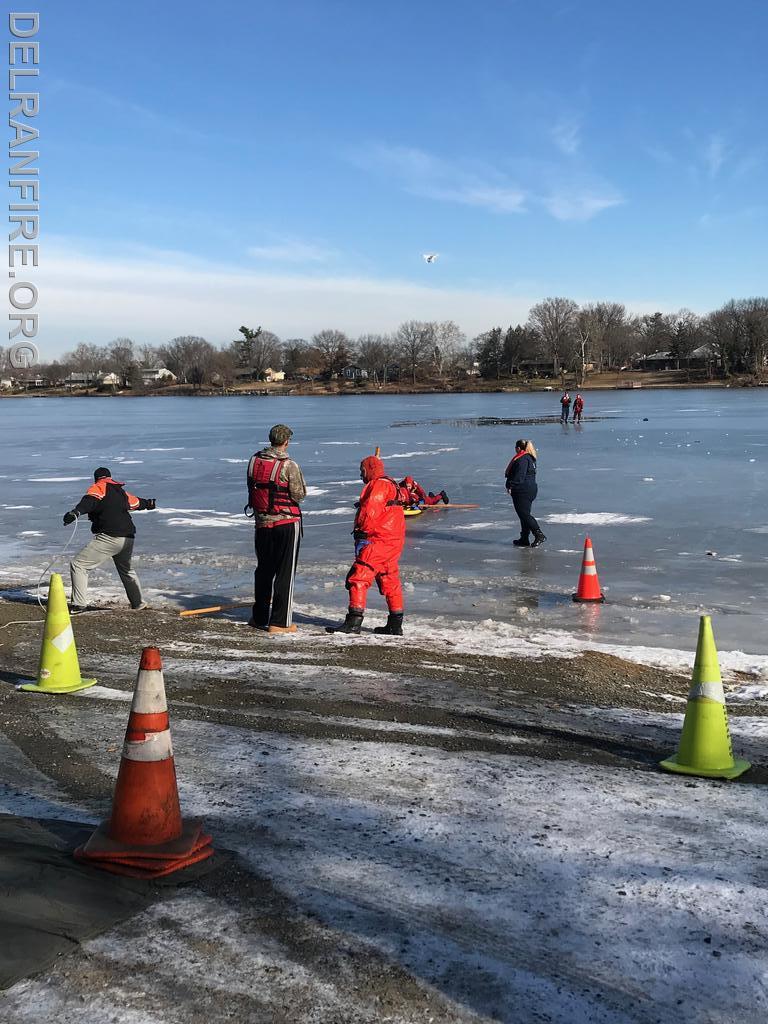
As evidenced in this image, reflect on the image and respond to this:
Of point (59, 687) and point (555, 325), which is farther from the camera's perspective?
point (555, 325)

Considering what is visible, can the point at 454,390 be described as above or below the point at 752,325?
below

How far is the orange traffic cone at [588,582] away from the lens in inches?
418

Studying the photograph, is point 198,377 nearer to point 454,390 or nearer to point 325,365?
point 325,365

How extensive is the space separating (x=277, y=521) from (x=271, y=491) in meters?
0.28

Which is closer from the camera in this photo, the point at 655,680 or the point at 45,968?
the point at 45,968

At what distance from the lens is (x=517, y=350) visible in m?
152

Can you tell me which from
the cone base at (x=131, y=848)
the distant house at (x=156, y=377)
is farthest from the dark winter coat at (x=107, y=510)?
the distant house at (x=156, y=377)

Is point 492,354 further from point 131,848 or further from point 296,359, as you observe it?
Answer: point 131,848

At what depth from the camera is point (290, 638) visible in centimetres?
884

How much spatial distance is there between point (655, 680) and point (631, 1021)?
4.75m

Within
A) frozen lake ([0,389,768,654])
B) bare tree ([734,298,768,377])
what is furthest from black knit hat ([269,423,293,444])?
bare tree ([734,298,768,377])

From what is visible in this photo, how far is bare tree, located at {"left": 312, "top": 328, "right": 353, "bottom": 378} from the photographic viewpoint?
560 ft

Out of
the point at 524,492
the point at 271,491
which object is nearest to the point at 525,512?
the point at 524,492

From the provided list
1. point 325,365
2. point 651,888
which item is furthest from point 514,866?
point 325,365
